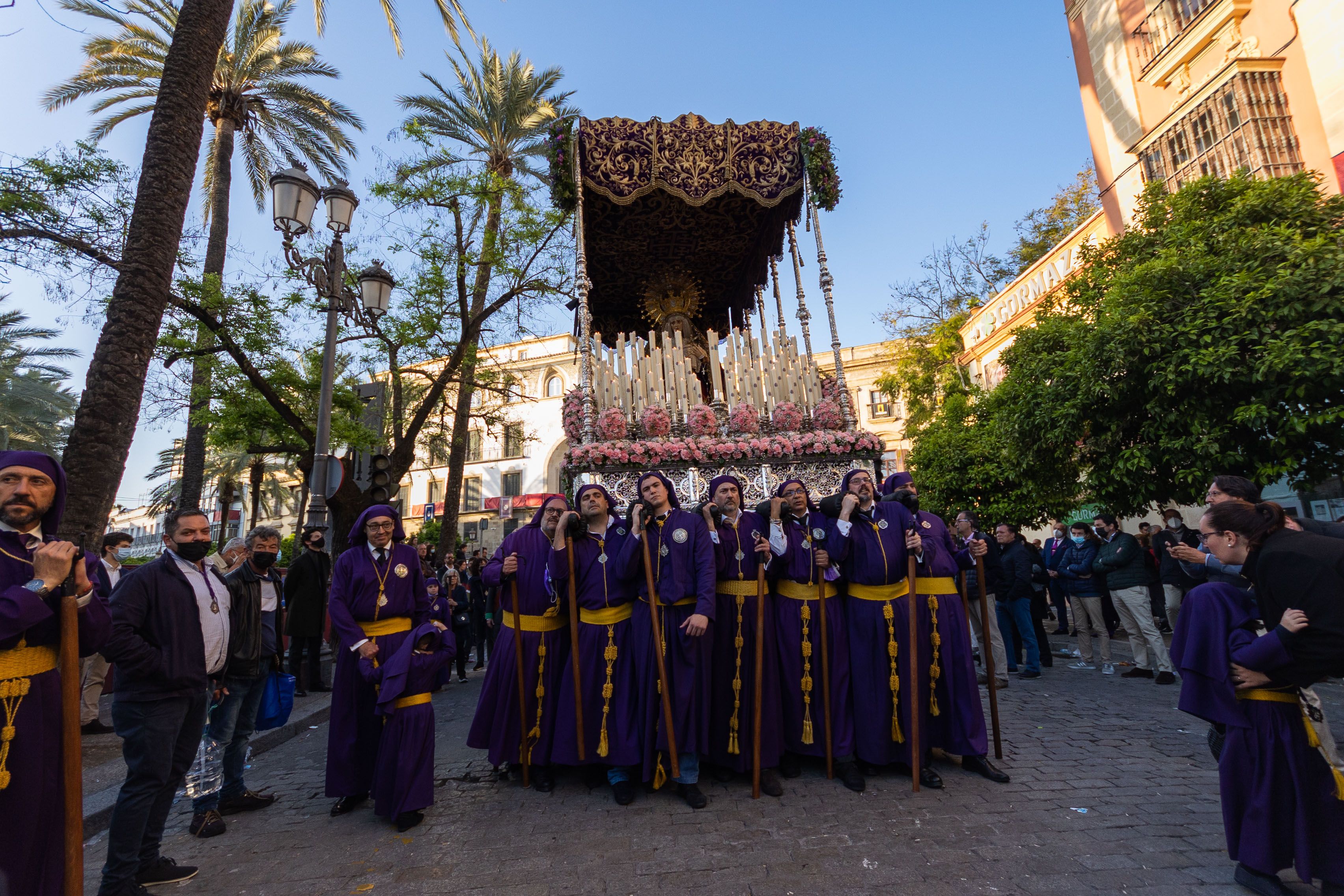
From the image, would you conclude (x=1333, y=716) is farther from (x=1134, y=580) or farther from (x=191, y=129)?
(x=191, y=129)

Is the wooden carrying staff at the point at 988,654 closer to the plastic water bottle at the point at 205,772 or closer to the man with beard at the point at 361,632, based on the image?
the man with beard at the point at 361,632

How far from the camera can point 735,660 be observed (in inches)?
190

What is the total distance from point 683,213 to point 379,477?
5926mm

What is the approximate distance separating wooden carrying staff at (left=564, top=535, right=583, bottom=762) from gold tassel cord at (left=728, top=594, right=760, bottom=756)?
3.41ft

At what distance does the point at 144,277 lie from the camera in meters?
6.42

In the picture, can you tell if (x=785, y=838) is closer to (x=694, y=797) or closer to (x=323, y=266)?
(x=694, y=797)

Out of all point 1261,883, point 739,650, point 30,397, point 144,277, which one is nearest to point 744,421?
point 739,650

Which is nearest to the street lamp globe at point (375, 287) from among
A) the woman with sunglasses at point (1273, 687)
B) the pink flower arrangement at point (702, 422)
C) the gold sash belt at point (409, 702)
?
the pink flower arrangement at point (702, 422)

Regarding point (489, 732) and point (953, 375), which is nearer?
point (489, 732)

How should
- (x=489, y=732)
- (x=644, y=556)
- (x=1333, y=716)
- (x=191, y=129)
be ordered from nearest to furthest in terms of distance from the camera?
(x=644, y=556) < (x=489, y=732) < (x=1333, y=716) < (x=191, y=129)

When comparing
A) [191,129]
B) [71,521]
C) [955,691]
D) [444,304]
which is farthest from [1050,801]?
[444,304]

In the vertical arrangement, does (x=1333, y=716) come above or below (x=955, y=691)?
below

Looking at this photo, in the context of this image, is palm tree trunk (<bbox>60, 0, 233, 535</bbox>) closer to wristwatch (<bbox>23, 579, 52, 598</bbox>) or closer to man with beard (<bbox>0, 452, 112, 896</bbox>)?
man with beard (<bbox>0, 452, 112, 896</bbox>)

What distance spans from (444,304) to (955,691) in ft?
39.8
